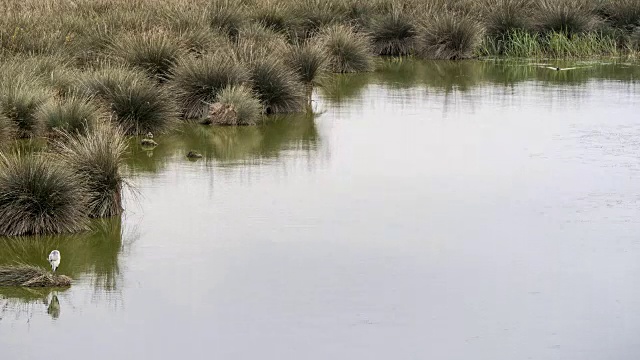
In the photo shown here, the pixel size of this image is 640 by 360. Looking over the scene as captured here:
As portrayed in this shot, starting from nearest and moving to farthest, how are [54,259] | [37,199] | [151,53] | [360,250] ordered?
[54,259]
[360,250]
[37,199]
[151,53]

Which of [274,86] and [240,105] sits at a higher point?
[274,86]

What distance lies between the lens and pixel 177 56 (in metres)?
13.9

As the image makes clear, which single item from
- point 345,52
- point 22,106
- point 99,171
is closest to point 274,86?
point 22,106

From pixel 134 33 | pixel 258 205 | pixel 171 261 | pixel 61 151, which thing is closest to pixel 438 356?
pixel 171 261

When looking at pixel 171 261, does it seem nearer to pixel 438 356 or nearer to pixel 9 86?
pixel 438 356

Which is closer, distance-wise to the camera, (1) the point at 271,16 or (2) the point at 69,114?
(2) the point at 69,114

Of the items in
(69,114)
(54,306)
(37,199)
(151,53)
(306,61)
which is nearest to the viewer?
(54,306)

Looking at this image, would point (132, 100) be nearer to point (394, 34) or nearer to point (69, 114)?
point (69, 114)

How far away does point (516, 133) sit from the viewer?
12.5 meters

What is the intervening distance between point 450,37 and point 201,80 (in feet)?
22.6

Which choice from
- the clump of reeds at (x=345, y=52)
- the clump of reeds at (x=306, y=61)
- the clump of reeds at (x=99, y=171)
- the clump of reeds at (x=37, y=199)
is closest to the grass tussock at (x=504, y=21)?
the clump of reeds at (x=345, y=52)

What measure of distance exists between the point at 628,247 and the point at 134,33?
8843 mm

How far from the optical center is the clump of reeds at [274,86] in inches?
531

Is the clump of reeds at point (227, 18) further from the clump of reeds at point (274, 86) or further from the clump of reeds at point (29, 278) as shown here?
the clump of reeds at point (29, 278)
